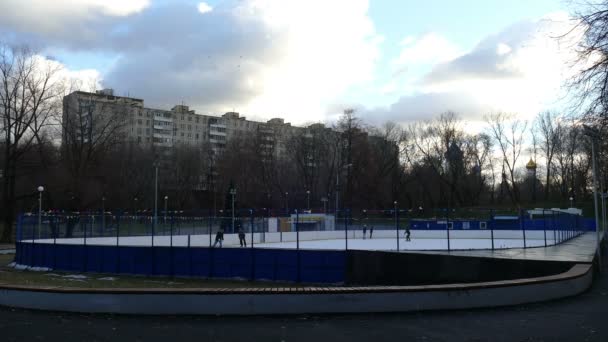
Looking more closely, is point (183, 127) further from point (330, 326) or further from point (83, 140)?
point (330, 326)

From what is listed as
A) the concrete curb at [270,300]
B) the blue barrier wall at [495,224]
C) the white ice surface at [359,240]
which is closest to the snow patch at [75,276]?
the white ice surface at [359,240]

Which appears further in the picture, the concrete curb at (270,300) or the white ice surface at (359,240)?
the white ice surface at (359,240)

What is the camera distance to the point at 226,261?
21.8 metres

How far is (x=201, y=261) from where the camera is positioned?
72.4ft

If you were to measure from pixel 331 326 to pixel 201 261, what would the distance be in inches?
571

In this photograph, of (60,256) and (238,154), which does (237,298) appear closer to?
(60,256)

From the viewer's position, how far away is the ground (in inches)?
302

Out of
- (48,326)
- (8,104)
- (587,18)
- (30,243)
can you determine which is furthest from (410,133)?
(48,326)

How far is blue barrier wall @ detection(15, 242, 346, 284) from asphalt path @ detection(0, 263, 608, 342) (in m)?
11.0

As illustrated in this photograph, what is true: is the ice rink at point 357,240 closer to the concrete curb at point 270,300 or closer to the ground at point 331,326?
the concrete curb at point 270,300

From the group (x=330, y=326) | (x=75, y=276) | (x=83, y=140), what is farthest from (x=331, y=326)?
(x=83, y=140)

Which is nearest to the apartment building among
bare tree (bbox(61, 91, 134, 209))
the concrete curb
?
bare tree (bbox(61, 91, 134, 209))

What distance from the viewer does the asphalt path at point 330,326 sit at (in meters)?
7.68

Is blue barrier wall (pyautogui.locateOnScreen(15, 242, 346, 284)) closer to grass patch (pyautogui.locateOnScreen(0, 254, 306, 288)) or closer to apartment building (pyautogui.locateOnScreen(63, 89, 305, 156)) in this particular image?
grass patch (pyautogui.locateOnScreen(0, 254, 306, 288))
